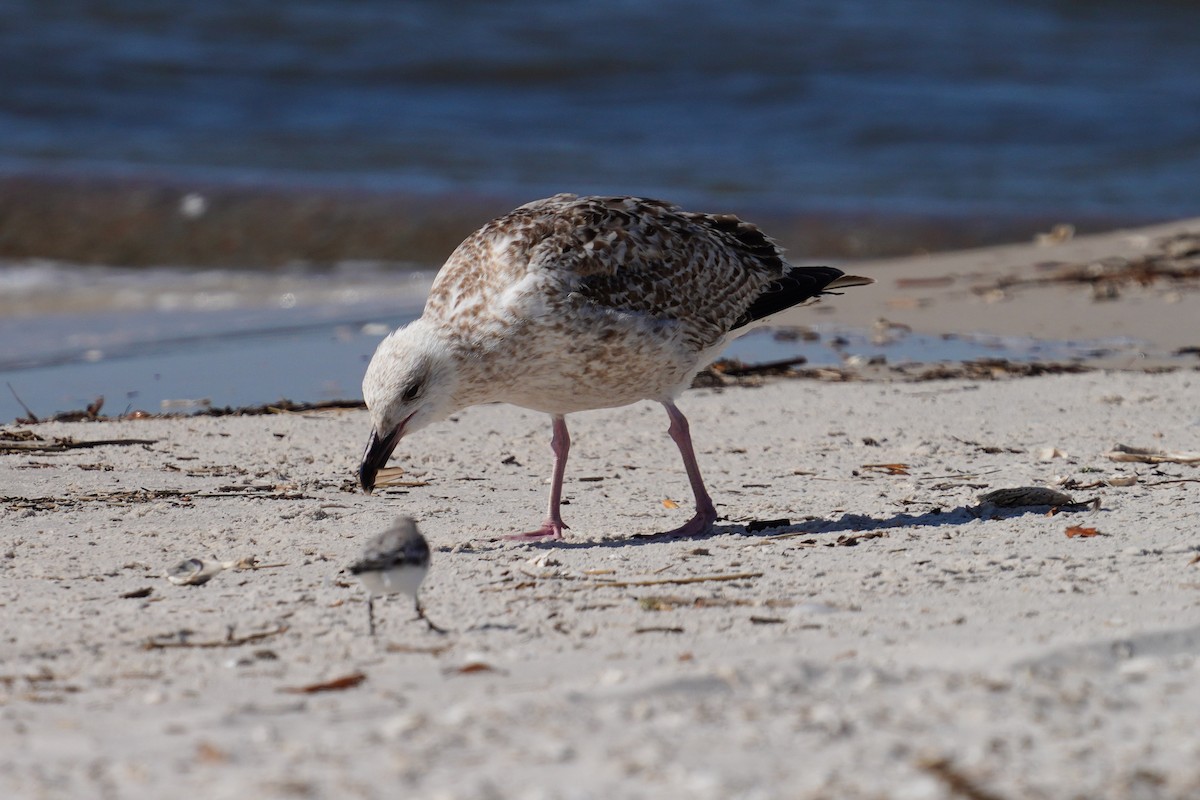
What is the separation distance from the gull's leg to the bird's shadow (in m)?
0.03

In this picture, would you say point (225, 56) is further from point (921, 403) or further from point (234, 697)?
point (234, 697)

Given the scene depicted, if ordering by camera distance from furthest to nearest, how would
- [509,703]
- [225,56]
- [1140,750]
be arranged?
[225,56]
[509,703]
[1140,750]

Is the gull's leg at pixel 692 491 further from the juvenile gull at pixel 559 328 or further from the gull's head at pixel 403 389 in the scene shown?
the gull's head at pixel 403 389

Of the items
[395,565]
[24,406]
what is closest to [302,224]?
[24,406]

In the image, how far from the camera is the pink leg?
5340mm

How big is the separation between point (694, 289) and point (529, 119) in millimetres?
15334

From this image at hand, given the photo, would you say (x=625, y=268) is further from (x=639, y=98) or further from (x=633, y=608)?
(x=639, y=98)

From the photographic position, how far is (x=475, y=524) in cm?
562

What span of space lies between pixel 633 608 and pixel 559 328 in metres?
1.55

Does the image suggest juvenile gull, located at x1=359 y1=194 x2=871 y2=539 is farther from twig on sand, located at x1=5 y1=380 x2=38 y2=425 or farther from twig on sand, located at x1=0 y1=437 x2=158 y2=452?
twig on sand, located at x1=5 y1=380 x2=38 y2=425

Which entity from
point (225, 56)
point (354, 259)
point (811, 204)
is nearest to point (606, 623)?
point (354, 259)

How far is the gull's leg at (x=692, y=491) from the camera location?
17.6 ft

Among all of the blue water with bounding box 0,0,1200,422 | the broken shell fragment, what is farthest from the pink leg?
the blue water with bounding box 0,0,1200,422

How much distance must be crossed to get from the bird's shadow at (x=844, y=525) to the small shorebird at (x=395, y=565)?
1133 millimetres
